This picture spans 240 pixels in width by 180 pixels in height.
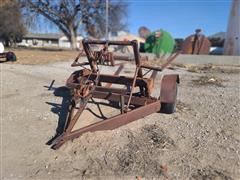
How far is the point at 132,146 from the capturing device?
4703 millimetres

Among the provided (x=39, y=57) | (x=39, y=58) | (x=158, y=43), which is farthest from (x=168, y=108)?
(x=158, y=43)

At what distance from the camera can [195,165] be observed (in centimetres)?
413

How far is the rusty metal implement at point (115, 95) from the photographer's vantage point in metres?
4.89

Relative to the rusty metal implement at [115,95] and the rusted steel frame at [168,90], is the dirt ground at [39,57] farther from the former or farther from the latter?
the rusted steel frame at [168,90]

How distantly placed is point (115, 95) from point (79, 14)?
33405 mm

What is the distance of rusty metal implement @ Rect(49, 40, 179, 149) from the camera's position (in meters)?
4.89

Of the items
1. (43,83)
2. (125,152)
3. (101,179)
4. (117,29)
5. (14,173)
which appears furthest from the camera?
(117,29)

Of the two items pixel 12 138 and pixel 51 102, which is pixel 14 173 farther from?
pixel 51 102

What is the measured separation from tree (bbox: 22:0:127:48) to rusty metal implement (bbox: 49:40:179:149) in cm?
3070

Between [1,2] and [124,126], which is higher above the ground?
[1,2]

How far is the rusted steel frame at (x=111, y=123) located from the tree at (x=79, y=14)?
105 ft

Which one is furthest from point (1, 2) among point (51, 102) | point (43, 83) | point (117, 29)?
point (51, 102)

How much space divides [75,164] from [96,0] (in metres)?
33.6

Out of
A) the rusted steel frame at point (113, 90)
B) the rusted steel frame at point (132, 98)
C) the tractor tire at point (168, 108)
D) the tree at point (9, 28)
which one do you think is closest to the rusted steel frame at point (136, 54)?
the rusted steel frame at point (113, 90)
